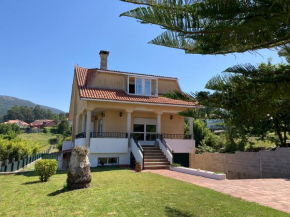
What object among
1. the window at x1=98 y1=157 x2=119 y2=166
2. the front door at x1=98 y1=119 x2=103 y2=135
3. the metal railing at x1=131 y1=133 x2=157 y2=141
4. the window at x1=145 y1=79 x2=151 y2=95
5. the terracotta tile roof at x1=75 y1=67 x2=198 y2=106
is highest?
the window at x1=145 y1=79 x2=151 y2=95

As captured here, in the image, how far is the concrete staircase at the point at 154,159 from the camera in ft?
49.2

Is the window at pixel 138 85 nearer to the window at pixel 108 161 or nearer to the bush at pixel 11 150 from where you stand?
the window at pixel 108 161

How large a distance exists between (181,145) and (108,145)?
645cm

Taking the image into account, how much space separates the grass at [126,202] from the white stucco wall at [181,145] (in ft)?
33.5

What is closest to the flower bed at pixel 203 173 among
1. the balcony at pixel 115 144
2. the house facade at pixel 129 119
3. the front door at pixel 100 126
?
the house facade at pixel 129 119

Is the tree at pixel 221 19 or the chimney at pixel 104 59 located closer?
the tree at pixel 221 19

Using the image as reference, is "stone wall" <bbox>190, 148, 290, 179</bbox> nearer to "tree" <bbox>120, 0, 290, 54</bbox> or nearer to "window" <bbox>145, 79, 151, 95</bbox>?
"window" <bbox>145, 79, 151, 95</bbox>

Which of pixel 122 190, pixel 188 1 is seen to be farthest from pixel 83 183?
pixel 188 1

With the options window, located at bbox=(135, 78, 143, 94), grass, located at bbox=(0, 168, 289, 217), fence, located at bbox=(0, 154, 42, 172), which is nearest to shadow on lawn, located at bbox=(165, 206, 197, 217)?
grass, located at bbox=(0, 168, 289, 217)

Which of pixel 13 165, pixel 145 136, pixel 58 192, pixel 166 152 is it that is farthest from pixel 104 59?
pixel 58 192

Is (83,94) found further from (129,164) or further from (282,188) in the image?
(282,188)

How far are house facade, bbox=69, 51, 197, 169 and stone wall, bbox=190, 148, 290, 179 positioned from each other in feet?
9.74

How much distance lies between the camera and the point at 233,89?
14.8ft

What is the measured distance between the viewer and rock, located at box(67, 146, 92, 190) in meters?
8.22
